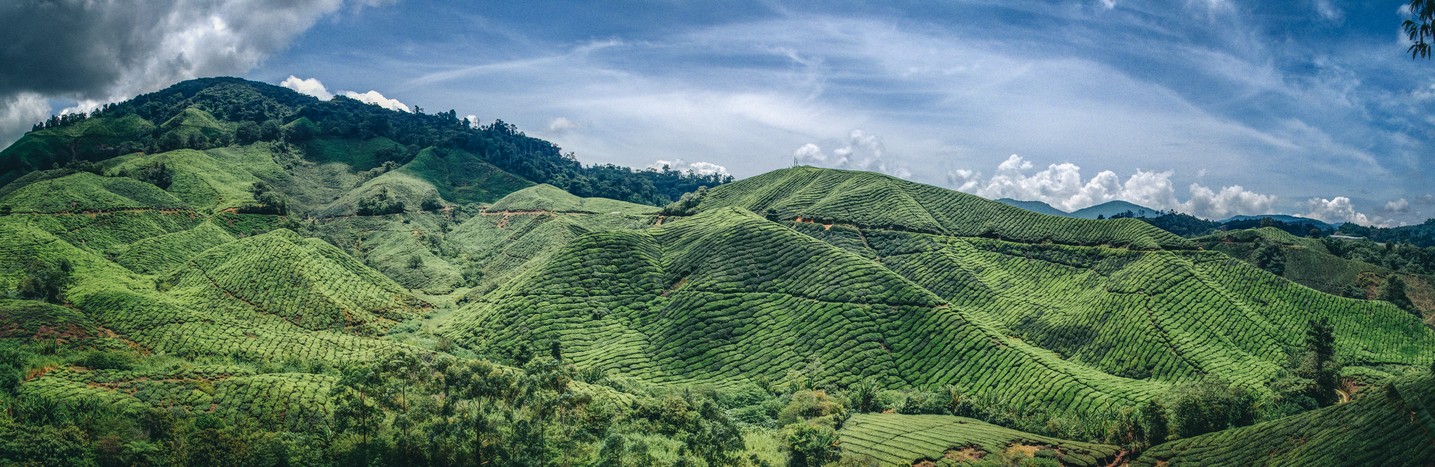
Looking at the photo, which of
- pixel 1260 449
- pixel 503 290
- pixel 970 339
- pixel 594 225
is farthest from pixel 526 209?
pixel 1260 449

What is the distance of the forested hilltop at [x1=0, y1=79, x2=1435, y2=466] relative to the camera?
1887 inches

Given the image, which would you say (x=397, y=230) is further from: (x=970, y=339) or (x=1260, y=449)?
(x=1260, y=449)

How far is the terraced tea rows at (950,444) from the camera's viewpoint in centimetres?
5412

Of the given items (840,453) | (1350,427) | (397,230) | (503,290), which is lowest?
(840,453)

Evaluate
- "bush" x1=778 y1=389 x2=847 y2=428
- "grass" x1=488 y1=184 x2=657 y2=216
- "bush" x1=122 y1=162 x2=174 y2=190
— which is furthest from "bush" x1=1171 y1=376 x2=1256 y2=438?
"bush" x1=122 y1=162 x2=174 y2=190

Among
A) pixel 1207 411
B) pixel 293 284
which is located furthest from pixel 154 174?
pixel 1207 411

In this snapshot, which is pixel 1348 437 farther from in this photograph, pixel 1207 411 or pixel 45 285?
pixel 45 285

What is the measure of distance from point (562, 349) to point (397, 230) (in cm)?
7792

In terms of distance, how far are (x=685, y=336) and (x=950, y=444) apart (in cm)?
3802

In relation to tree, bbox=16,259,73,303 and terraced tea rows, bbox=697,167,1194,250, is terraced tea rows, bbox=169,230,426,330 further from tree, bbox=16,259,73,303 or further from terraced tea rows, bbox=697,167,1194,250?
terraced tea rows, bbox=697,167,1194,250

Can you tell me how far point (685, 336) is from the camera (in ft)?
283

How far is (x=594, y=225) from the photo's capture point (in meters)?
155

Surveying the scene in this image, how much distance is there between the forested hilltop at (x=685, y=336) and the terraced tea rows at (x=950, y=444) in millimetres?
338

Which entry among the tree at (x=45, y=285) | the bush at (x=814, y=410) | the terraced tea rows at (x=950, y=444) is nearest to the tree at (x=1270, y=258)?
the terraced tea rows at (x=950, y=444)
